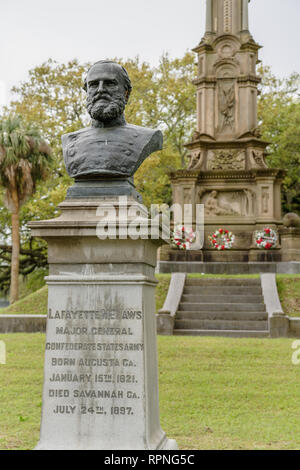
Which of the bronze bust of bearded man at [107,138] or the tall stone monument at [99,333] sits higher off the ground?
the bronze bust of bearded man at [107,138]

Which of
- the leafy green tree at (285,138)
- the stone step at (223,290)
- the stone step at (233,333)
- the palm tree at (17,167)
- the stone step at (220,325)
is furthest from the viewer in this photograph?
the leafy green tree at (285,138)

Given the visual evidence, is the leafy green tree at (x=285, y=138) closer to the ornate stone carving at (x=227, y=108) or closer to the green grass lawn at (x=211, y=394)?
the ornate stone carving at (x=227, y=108)

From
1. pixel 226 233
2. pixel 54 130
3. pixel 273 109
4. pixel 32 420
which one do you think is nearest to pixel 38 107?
pixel 54 130

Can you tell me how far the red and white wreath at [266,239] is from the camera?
2120 cm

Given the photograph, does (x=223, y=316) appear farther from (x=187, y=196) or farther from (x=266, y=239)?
(x=187, y=196)

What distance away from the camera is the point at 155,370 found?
5.89m

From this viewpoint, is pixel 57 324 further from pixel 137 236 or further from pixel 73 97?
pixel 73 97

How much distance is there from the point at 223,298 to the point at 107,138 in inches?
439

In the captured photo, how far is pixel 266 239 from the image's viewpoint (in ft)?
69.7

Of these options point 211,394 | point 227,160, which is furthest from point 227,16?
point 211,394

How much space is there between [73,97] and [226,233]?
617 inches

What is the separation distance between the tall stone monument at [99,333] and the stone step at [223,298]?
1093cm

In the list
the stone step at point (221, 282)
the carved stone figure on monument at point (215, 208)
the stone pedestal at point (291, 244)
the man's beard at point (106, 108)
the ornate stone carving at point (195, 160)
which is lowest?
the stone step at point (221, 282)

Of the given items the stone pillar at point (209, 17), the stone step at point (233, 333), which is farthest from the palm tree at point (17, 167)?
the stone step at point (233, 333)
